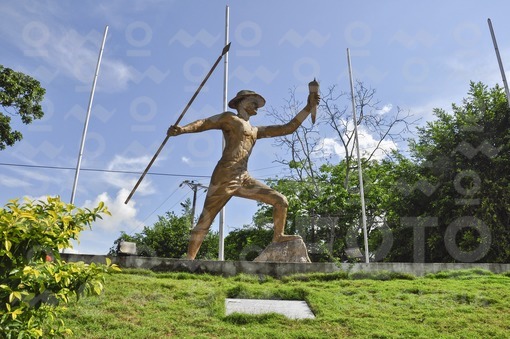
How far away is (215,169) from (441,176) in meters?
10.3

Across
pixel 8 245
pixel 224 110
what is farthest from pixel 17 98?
pixel 8 245

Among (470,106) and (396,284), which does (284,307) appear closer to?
(396,284)

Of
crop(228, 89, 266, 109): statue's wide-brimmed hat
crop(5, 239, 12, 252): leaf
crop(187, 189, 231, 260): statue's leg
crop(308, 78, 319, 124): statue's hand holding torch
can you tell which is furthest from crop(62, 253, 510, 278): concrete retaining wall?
crop(5, 239, 12, 252): leaf

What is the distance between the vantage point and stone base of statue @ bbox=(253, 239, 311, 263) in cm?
790

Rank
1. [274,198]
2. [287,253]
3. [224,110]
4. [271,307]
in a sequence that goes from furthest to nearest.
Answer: [224,110] < [274,198] < [287,253] < [271,307]

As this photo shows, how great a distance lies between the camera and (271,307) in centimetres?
526

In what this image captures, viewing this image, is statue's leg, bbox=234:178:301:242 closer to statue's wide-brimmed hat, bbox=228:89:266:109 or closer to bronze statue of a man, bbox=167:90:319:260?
bronze statue of a man, bbox=167:90:319:260

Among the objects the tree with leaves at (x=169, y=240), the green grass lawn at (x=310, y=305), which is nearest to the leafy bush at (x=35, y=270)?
the green grass lawn at (x=310, y=305)

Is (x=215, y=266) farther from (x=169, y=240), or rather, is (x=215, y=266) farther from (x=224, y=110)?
(x=169, y=240)

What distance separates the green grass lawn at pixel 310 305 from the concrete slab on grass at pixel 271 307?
0.40 ft

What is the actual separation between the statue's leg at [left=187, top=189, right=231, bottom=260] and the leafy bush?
472 cm

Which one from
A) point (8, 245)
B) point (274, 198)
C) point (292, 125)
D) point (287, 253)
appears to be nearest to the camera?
point (8, 245)

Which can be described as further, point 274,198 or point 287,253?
point 274,198

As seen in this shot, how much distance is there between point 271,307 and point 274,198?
9.91 feet
